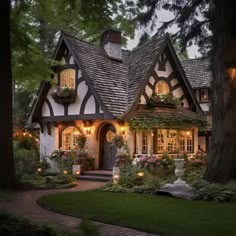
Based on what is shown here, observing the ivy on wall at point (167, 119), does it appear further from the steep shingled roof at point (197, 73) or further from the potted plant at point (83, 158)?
the steep shingled roof at point (197, 73)

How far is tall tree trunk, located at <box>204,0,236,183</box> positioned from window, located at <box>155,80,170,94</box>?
25.5ft

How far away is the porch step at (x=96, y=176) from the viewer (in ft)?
56.5

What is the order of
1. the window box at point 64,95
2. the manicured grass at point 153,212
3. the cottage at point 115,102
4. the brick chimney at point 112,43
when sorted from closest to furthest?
the manicured grass at point 153,212, the cottage at point 115,102, the window box at point 64,95, the brick chimney at point 112,43

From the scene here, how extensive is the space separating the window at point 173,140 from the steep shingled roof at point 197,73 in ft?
17.8

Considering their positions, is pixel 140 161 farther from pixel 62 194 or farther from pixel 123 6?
pixel 123 6

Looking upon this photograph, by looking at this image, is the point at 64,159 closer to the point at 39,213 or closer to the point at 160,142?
the point at 160,142

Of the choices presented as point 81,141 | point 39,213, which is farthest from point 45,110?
point 39,213

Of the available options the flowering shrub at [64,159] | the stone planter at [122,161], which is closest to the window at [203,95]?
the stone planter at [122,161]

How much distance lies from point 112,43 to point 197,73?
322 inches

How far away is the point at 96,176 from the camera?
58.8 ft

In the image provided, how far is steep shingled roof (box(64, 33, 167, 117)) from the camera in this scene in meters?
18.5

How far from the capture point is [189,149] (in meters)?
21.6

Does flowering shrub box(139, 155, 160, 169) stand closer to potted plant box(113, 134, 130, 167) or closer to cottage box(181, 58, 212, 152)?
potted plant box(113, 134, 130, 167)

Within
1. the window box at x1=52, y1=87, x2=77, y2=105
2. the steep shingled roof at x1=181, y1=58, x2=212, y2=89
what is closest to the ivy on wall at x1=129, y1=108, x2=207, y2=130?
the window box at x1=52, y1=87, x2=77, y2=105
